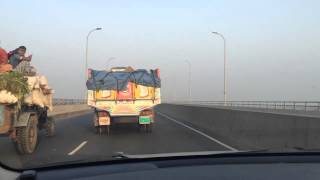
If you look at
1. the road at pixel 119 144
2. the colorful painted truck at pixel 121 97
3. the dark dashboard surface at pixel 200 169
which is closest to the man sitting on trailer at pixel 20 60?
the road at pixel 119 144

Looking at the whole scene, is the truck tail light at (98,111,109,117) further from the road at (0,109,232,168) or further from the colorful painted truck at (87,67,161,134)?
the road at (0,109,232,168)

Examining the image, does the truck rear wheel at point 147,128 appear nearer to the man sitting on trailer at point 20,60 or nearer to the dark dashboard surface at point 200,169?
the man sitting on trailer at point 20,60

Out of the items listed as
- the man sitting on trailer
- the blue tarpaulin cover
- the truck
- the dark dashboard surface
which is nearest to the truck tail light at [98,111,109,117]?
the blue tarpaulin cover

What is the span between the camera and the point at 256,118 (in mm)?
18125

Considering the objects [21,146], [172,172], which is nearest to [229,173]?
[172,172]

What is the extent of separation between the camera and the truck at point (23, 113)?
13.6 meters

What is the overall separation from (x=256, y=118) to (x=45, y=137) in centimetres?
710

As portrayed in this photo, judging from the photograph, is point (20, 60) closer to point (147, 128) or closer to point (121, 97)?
point (121, 97)

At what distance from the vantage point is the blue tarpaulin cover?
23.9 m

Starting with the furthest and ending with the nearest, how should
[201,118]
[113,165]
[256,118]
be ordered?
[201,118], [256,118], [113,165]

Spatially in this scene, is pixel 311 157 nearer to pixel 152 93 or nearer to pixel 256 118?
pixel 256 118

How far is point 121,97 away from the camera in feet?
78.1

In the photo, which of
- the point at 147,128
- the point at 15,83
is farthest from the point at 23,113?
the point at 147,128

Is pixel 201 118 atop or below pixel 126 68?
below
